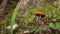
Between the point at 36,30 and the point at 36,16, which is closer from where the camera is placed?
the point at 36,30

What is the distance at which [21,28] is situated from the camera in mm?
2066

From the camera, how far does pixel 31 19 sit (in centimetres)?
209

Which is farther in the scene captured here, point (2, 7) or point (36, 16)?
point (2, 7)

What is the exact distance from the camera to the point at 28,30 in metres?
2.02

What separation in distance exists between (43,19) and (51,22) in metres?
0.13

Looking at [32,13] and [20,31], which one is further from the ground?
[32,13]

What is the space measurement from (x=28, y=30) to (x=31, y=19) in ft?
0.50

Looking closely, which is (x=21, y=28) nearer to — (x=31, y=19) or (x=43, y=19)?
(x=31, y=19)

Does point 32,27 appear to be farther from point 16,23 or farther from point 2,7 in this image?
point 2,7

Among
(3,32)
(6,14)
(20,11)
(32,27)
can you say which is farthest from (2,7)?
(32,27)

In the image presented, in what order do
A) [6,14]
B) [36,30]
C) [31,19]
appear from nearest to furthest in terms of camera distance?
[36,30] < [31,19] < [6,14]

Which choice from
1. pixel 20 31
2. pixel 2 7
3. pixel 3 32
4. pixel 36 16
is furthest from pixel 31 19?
pixel 2 7

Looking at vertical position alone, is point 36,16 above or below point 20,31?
above

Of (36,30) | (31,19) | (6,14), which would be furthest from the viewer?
(6,14)
